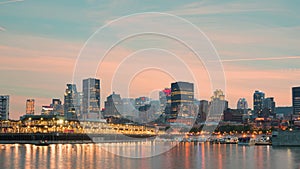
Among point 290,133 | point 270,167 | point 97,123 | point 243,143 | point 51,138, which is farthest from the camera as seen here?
point 97,123

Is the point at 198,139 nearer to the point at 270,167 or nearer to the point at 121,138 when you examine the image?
the point at 121,138

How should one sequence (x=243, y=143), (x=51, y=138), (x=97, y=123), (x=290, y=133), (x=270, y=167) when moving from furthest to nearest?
(x=97, y=123)
(x=51, y=138)
(x=243, y=143)
(x=290, y=133)
(x=270, y=167)

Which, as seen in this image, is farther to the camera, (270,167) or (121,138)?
(121,138)

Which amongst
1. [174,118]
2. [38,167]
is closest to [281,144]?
[38,167]

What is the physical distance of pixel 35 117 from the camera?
17675 cm

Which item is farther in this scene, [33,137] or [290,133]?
[33,137]

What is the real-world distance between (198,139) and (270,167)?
145888 millimetres

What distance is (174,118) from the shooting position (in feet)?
652

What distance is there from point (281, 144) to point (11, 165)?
6557 centimetres

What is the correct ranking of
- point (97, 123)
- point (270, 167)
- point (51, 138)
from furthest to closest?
point (97, 123) < point (51, 138) < point (270, 167)

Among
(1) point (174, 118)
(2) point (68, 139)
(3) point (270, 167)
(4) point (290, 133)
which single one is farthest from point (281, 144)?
(1) point (174, 118)

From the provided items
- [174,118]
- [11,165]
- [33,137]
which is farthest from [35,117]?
[11,165]

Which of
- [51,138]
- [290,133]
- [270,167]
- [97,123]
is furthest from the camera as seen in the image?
[97,123]

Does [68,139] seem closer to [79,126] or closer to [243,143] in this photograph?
[79,126]
